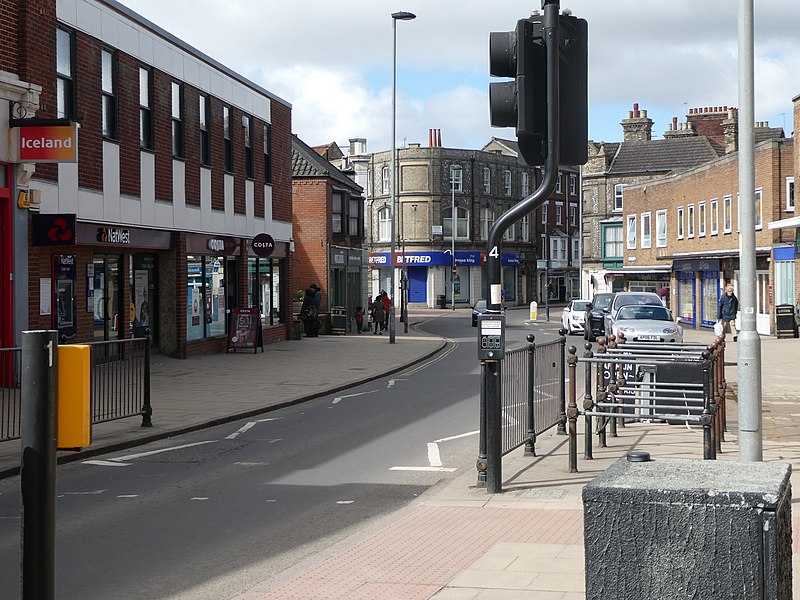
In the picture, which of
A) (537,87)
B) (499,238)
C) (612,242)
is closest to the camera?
(537,87)

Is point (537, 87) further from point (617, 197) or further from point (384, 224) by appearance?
point (617, 197)

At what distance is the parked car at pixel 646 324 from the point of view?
88.8ft

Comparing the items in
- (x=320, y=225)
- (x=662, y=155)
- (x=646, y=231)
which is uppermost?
(x=662, y=155)

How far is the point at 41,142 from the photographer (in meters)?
18.0

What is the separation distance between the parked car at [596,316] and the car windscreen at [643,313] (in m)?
3.46

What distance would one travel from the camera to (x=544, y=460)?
11.8 m

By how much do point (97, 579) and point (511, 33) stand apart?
5251 millimetres

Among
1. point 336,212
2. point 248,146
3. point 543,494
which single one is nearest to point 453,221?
point 336,212

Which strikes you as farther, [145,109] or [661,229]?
[661,229]

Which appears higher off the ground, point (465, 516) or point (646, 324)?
A: point (646, 324)

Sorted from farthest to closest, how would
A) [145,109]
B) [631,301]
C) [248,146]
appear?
[248,146] < [631,301] < [145,109]

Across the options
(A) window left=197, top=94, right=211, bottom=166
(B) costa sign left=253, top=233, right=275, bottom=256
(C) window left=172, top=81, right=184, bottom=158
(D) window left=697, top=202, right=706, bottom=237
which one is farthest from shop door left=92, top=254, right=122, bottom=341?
(D) window left=697, top=202, right=706, bottom=237

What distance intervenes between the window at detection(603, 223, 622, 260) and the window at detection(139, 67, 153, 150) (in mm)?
48943

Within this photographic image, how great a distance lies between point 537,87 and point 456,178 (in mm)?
71561
